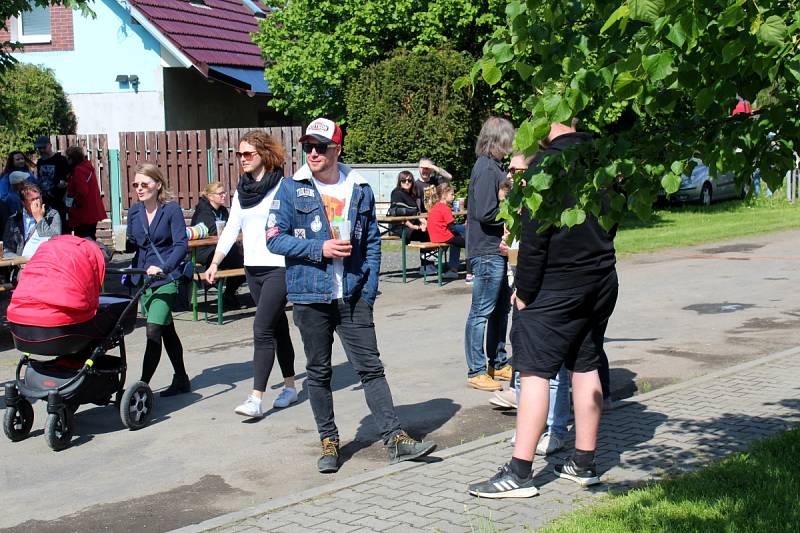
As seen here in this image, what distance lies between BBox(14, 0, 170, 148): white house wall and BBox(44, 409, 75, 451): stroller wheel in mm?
17112

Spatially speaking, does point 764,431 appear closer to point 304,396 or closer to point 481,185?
point 481,185

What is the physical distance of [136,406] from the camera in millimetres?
7742

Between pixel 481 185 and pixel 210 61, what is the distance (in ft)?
53.9

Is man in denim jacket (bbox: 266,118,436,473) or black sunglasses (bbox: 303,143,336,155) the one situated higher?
black sunglasses (bbox: 303,143,336,155)

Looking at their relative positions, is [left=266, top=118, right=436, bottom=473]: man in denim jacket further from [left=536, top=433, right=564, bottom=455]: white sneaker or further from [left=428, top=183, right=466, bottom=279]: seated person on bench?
[left=428, top=183, right=466, bottom=279]: seated person on bench

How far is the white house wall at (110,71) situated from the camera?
23484mm

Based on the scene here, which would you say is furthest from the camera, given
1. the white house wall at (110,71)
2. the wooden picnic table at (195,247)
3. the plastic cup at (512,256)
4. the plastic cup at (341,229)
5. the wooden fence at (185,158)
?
the white house wall at (110,71)

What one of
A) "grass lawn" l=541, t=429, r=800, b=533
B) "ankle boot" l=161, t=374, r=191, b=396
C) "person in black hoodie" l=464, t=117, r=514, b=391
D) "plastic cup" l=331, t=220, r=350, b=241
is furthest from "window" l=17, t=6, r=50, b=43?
"grass lawn" l=541, t=429, r=800, b=533

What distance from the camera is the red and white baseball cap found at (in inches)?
257

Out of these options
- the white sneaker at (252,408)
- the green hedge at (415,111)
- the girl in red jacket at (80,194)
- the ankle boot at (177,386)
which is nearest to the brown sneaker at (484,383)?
the white sneaker at (252,408)

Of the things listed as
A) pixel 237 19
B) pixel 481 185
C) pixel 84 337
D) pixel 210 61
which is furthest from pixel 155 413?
pixel 237 19

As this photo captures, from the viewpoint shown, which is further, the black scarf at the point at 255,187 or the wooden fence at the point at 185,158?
the wooden fence at the point at 185,158

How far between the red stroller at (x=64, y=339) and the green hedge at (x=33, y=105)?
49.7 feet

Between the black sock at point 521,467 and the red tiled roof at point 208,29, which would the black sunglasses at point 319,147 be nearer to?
the black sock at point 521,467
